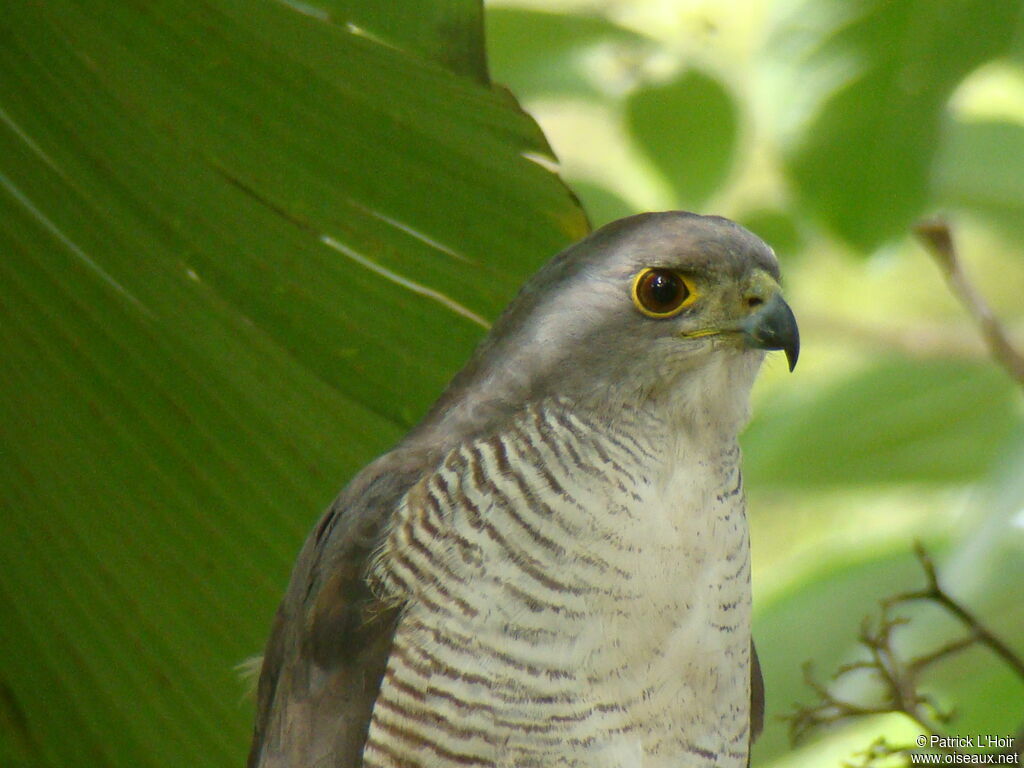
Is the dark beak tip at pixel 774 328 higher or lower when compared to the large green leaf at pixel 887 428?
higher

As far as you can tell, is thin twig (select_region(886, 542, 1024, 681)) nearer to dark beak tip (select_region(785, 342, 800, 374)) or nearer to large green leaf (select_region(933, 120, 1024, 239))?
dark beak tip (select_region(785, 342, 800, 374))

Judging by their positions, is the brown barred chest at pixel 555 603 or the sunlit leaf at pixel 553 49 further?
the sunlit leaf at pixel 553 49

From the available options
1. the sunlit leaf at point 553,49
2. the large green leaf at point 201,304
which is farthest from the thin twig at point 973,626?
the sunlit leaf at point 553,49

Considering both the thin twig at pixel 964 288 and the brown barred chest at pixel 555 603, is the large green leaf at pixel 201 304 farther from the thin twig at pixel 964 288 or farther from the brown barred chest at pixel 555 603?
the thin twig at pixel 964 288

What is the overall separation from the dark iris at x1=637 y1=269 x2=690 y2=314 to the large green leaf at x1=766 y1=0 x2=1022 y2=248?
107cm

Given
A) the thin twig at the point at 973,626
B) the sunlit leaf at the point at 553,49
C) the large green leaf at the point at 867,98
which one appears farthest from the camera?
the sunlit leaf at the point at 553,49

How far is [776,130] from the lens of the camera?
268cm

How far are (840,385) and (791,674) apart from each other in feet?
2.54

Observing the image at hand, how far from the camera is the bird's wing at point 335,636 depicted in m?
1.65

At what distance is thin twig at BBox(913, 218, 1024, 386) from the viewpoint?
171cm

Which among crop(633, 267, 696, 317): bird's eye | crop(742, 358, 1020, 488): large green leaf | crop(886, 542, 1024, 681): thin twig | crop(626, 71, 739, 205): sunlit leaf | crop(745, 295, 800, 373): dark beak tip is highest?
crop(633, 267, 696, 317): bird's eye

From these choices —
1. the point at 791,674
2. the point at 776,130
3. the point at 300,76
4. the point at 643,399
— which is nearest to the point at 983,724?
the point at 791,674

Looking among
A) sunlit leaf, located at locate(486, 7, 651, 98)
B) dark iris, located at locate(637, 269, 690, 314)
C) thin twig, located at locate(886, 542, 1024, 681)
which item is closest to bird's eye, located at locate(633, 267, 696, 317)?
dark iris, located at locate(637, 269, 690, 314)

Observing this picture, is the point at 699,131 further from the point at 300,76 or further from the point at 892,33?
Answer: the point at 300,76
